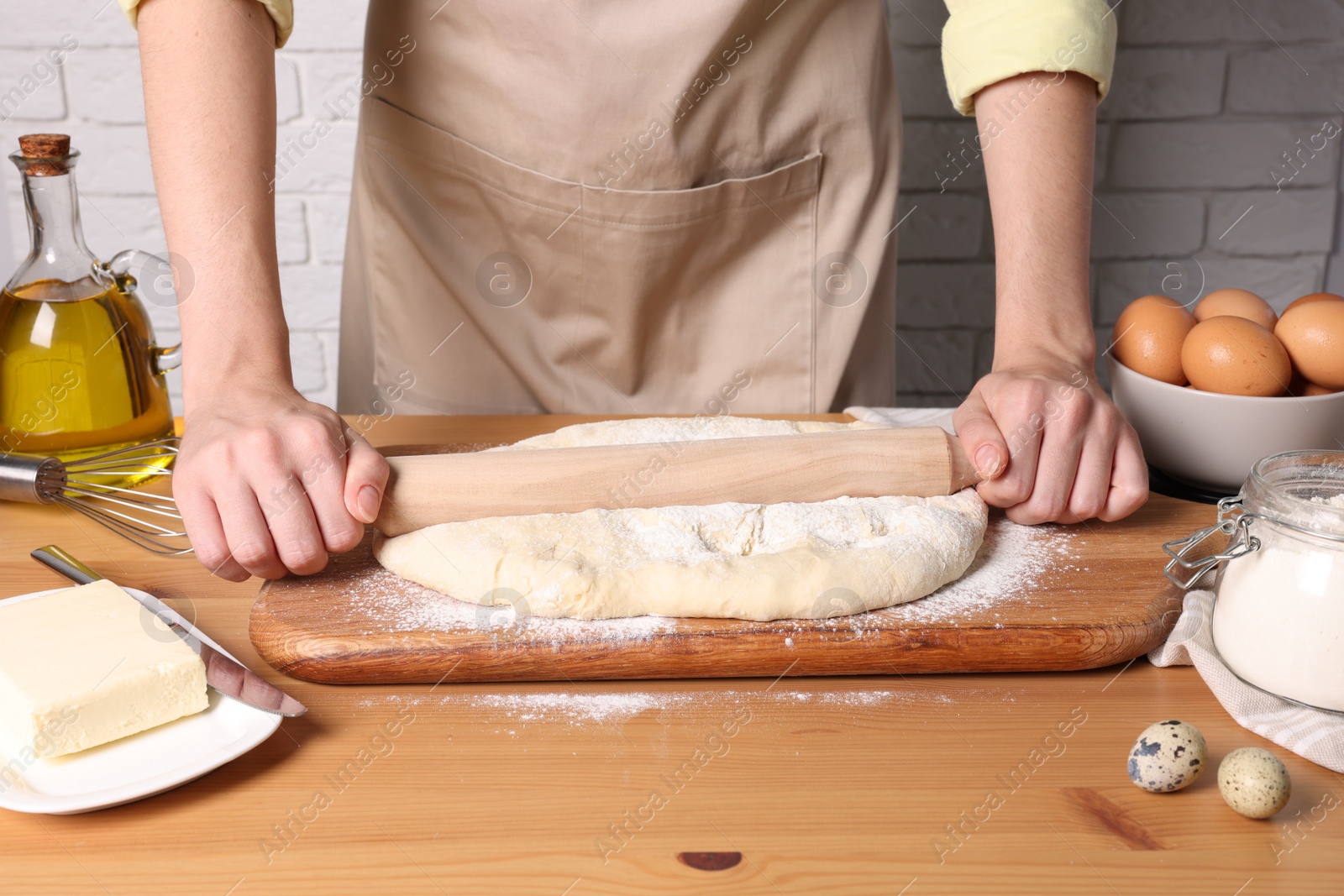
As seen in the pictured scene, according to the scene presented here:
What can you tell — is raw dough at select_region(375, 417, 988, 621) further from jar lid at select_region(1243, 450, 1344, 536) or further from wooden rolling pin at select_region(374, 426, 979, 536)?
jar lid at select_region(1243, 450, 1344, 536)

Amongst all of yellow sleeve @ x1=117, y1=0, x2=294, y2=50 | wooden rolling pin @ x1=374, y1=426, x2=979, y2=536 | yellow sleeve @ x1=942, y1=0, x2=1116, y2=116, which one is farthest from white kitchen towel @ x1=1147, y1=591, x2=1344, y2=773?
yellow sleeve @ x1=117, y1=0, x2=294, y2=50

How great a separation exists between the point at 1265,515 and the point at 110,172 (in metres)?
2.03

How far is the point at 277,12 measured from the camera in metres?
0.97

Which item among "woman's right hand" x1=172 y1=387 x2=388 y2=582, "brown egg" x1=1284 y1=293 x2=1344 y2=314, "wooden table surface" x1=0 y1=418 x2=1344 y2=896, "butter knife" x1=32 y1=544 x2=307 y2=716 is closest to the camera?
"wooden table surface" x1=0 y1=418 x2=1344 y2=896

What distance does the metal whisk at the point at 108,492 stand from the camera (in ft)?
3.13

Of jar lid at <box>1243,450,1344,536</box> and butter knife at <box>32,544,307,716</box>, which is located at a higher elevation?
jar lid at <box>1243,450,1344,536</box>

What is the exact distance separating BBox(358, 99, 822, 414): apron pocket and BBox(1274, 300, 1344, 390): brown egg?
1.82 feet

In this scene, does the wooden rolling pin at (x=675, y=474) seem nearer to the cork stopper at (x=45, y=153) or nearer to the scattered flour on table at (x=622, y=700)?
the scattered flour on table at (x=622, y=700)

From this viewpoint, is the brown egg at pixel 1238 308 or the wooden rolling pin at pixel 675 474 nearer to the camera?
the wooden rolling pin at pixel 675 474

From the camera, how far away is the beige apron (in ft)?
3.95

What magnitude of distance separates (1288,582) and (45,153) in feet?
3.63

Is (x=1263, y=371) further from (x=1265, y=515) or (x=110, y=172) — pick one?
(x=110, y=172)

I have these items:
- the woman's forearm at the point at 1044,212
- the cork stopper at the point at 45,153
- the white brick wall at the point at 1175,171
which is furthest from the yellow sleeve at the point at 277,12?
the white brick wall at the point at 1175,171

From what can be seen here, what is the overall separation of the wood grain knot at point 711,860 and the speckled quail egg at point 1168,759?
0.26m
